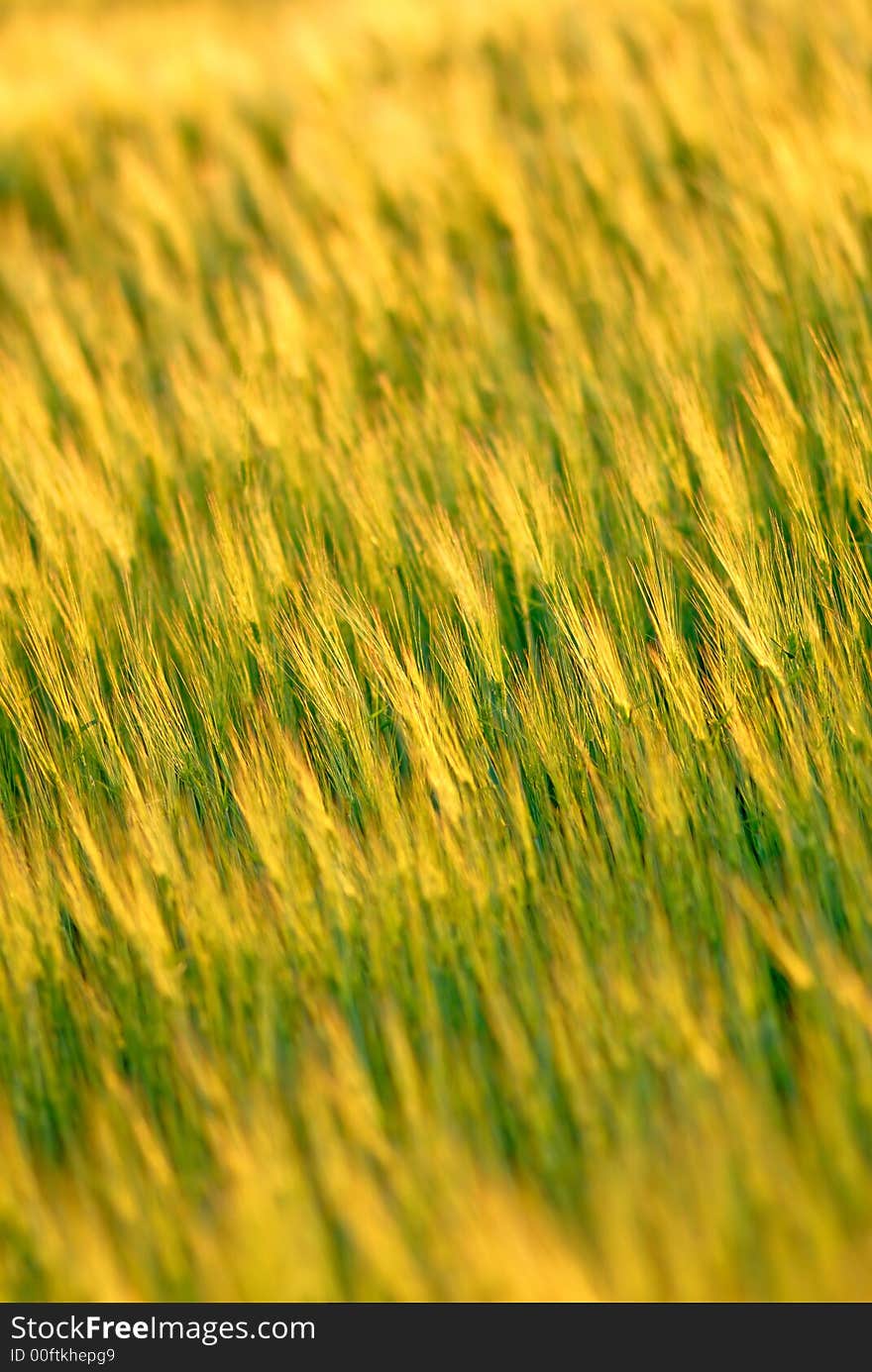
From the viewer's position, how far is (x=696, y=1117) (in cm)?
146

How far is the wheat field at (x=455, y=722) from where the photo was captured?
4.84 ft

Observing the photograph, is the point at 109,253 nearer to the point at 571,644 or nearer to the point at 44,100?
the point at 44,100

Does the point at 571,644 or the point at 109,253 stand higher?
the point at 109,253

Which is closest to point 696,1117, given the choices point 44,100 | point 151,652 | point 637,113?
point 151,652

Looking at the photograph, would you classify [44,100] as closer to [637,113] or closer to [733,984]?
[637,113]

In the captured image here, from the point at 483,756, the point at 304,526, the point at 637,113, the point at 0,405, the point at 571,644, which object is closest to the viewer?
the point at 483,756

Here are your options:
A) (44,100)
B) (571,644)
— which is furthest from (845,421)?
(44,100)

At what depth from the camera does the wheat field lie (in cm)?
148

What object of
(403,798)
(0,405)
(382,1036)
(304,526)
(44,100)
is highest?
(44,100)

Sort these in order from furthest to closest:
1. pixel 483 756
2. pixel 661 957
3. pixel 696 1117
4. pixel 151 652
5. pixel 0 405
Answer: pixel 0 405 → pixel 151 652 → pixel 483 756 → pixel 661 957 → pixel 696 1117

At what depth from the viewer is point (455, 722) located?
212 cm

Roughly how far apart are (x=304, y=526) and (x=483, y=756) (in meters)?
0.81

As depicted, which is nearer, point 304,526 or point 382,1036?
point 382,1036

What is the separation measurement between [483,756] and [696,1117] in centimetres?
70
